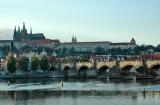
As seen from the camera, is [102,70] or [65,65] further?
[65,65]

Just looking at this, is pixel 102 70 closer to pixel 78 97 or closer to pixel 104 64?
pixel 104 64

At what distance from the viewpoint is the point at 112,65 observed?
108125 millimetres

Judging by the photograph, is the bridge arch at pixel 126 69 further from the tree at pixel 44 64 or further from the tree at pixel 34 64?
the tree at pixel 34 64

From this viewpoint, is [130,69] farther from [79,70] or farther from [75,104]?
[75,104]

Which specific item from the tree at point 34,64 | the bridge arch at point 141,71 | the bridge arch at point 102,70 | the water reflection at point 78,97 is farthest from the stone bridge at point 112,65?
the water reflection at point 78,97

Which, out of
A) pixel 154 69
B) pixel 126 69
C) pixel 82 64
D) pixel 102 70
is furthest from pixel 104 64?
pixel 154 69

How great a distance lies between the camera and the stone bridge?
324 ft

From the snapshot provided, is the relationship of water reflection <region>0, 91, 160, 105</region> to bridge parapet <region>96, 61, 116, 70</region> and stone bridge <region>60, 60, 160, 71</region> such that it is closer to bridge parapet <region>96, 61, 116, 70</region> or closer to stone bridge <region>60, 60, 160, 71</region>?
stone bridge <region>60, 60, 160, 71</region>

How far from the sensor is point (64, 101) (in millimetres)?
57500

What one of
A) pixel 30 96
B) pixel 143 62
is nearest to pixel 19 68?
pixel 143 62

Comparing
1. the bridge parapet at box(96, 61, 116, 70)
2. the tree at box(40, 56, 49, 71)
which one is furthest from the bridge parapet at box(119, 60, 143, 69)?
the tree at box(40, 56, 49, 71)

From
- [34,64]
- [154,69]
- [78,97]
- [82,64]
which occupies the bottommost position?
[78,97]

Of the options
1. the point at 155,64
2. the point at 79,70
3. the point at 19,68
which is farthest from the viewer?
the point at 19,68

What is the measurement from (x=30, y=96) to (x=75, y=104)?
1005 centimetres
